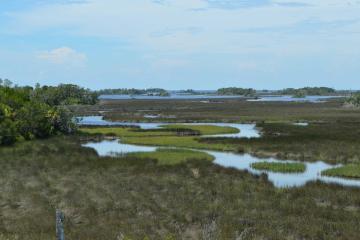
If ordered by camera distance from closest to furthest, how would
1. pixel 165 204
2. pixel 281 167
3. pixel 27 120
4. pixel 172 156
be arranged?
pixel 165 204 → pixel 281 167 → pixel 172 156 → pixel 27 120

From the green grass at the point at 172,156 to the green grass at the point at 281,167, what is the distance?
16.8 feet

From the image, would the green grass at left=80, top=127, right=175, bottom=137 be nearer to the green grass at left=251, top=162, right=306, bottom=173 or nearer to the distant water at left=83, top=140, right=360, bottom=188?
the distant water at left=83, top=140, right=360, bottom=188

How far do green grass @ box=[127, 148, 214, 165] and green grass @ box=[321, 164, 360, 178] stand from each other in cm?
1013

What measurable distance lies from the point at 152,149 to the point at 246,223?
94.6 ft

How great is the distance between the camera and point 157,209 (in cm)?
2233

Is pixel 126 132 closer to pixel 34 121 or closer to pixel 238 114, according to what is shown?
pixel 34 121

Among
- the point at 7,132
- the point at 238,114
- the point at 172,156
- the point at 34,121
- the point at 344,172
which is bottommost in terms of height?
the point at 344,172

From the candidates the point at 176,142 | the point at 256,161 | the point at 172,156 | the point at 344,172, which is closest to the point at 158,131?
the point at 176,142

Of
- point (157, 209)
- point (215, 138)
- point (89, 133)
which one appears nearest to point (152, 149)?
point (215, 138)

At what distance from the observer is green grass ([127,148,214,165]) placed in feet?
130

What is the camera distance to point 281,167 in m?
35.8

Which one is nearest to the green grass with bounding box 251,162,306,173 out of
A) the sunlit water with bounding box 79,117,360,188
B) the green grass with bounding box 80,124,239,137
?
the sunlit water with bounding box 79,117,360,188

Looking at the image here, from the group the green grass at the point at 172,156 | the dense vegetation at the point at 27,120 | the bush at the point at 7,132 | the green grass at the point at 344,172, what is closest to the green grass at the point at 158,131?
the dense vegetation at the point at 27,120

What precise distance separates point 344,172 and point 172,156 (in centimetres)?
1405
